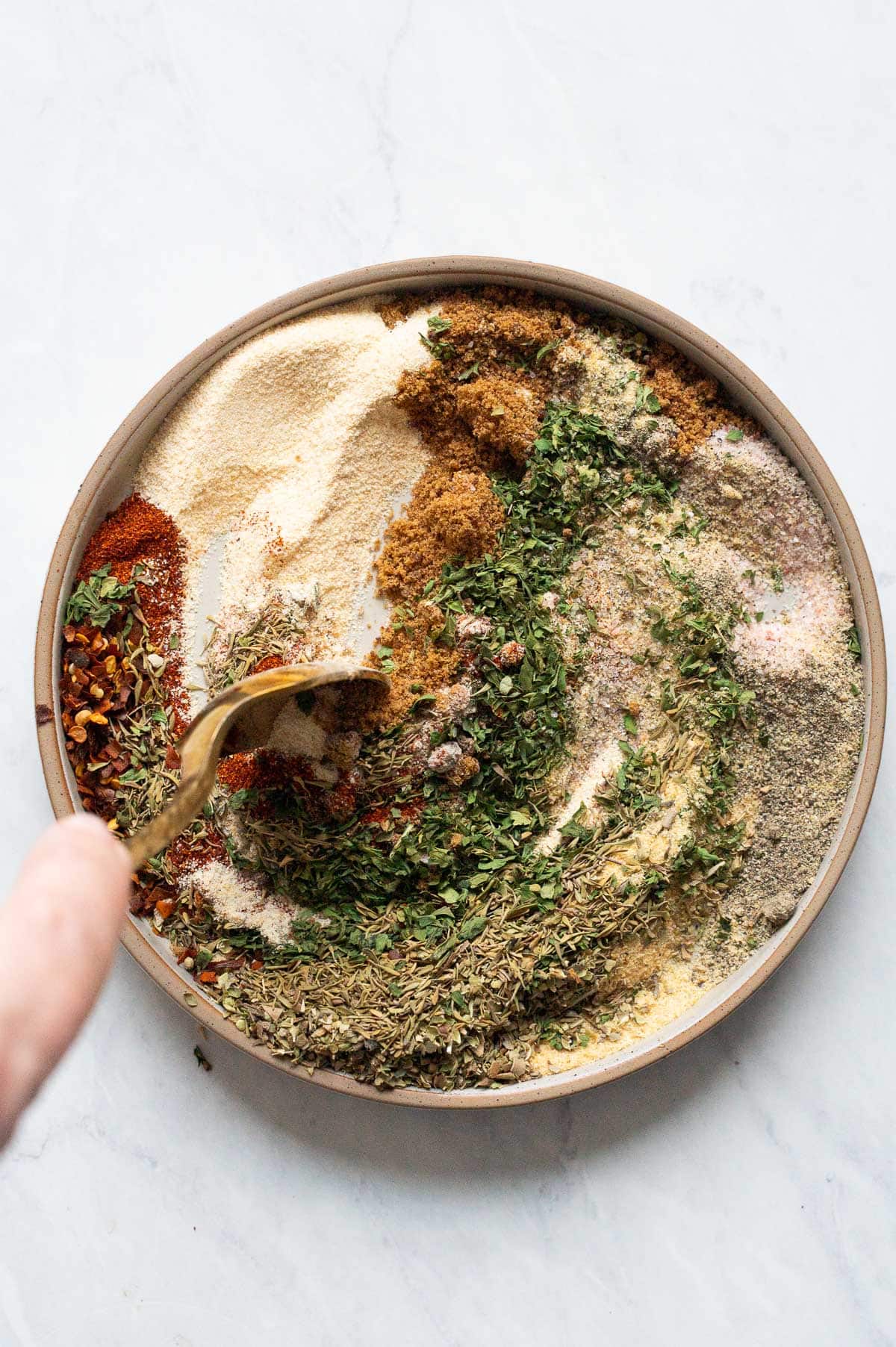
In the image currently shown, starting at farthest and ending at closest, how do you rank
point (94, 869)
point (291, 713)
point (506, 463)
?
1. point (506, 463)
2. point (291, 713)
3. point (94, 869)

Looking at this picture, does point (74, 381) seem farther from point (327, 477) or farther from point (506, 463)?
point (506, 463)

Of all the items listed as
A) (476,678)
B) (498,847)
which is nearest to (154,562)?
(476,678)

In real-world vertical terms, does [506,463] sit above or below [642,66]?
below

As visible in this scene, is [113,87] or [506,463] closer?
[506,463]

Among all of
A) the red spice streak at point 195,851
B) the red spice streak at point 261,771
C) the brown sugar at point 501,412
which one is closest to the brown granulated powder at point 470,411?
the brown sugar at point 501,412

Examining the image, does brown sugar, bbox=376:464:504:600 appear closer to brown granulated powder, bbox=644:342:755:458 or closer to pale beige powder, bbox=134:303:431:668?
pale beige powder, bbox=134:303:431:668

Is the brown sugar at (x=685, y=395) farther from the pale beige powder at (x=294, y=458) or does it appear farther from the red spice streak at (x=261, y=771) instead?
the red spice streak at (x=261, y=771)

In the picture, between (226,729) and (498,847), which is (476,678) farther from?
(226,729)

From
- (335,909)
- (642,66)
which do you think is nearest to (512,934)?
(335,909)
